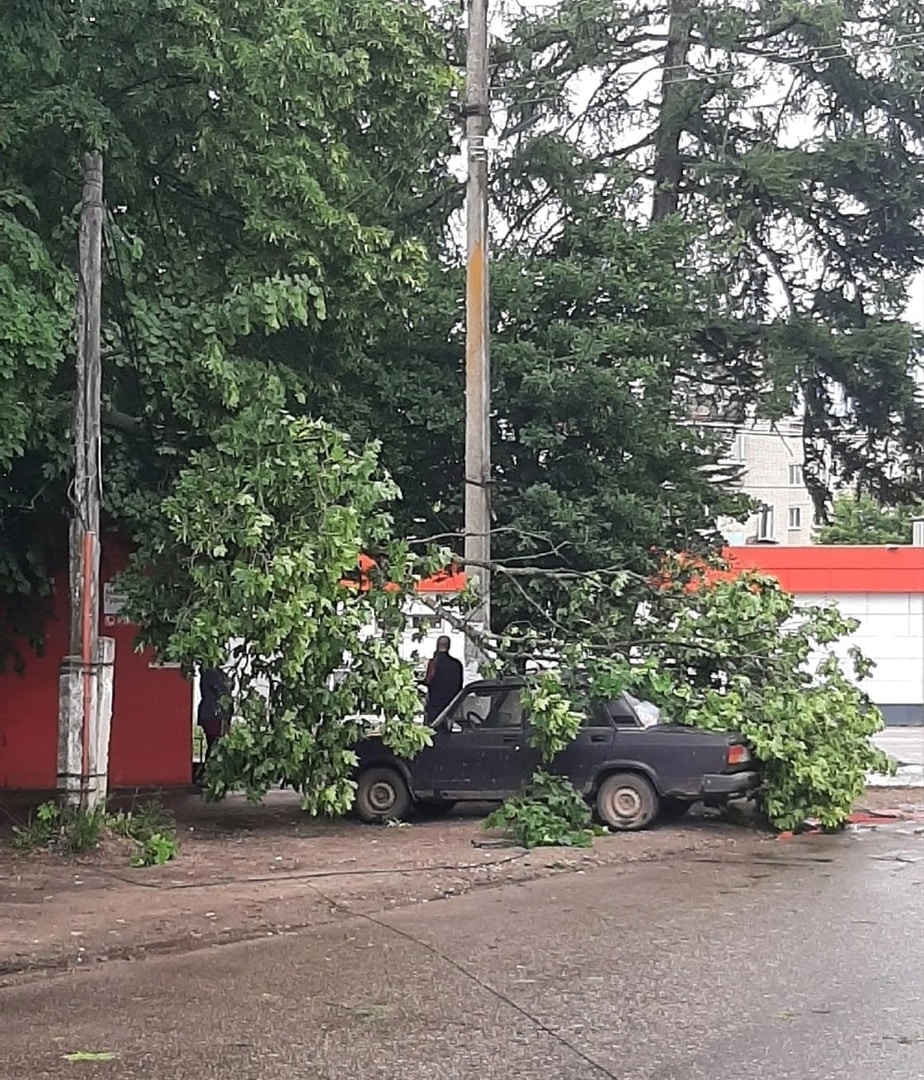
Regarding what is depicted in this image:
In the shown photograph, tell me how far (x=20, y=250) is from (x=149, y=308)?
201 centimetres

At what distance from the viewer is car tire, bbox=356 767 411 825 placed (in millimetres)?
15281

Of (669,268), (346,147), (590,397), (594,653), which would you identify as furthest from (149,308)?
(669,268)

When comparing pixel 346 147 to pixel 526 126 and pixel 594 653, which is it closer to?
pixel 594 653

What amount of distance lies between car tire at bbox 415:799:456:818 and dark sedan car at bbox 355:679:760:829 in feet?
0.26

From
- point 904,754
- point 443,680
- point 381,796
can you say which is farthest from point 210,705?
point 904,754

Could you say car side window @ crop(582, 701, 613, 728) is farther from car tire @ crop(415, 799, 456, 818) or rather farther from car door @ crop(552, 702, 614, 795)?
car tire @ crop(415, 799, 456, 818)

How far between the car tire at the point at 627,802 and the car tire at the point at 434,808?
62.9 inches

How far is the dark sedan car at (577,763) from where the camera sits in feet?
47.8

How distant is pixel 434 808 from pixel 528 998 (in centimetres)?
791

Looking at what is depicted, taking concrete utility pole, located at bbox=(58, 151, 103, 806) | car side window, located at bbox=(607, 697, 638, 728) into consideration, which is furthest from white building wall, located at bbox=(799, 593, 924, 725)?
concrete utility pole, located at bbox=(58, 151, 103, 806)

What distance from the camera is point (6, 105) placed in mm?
12656

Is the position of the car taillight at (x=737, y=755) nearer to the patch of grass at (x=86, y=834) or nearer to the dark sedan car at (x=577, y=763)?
the dark sedan car at (x=577, y=763)

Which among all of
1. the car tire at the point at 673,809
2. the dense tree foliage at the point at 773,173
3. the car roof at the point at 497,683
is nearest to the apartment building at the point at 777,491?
the dense tree foliage at the point at 773,173

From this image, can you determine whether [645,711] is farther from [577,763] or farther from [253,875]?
[253,875]
